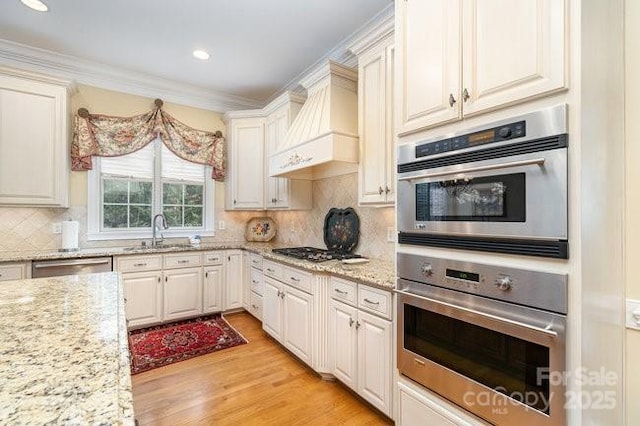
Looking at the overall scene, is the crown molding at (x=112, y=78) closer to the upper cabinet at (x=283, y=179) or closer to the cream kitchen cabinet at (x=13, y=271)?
the upper cabinet at (x=283, y=179)

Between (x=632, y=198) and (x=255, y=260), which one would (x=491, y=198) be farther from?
(x=255, y=260)

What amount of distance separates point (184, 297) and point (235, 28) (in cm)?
295

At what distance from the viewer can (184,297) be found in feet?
11.9

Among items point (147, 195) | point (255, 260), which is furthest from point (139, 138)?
point (255, 260)

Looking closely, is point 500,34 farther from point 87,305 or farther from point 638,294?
point 87,305

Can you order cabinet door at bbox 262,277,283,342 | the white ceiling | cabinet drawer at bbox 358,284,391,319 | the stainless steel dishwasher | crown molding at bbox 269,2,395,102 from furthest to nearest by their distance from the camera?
cabinet door at bbox 262,277,283,342, the stainless steel dishwasher, the white ceiling, crown molding at bbox 269,2,395,102, cabinet drawer at bbox 358,284,391,319

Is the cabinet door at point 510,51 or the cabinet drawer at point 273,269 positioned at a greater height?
the cabinet door at point 510,51

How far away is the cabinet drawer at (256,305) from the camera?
3584mm

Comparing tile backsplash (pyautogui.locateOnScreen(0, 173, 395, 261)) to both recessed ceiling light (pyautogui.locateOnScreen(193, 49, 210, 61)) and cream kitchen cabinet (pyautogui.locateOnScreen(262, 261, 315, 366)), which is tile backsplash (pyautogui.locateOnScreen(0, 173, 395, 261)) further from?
recessed ceiling light (pyautogui.locateOnScreen(193, 49, 210, 61))

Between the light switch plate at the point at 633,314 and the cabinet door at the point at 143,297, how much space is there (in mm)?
3832

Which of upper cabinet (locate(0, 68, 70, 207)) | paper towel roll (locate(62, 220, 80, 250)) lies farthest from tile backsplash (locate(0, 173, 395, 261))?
upper cabinet (locate(0, 68, 70, 207))

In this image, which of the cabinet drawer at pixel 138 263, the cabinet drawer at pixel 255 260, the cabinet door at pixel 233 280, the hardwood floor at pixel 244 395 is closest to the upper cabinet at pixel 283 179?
the cabinet drawer at pixel 255 260

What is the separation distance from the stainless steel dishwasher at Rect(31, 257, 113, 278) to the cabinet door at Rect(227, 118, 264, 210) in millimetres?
1562

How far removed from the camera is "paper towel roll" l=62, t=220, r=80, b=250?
3.16 metres
